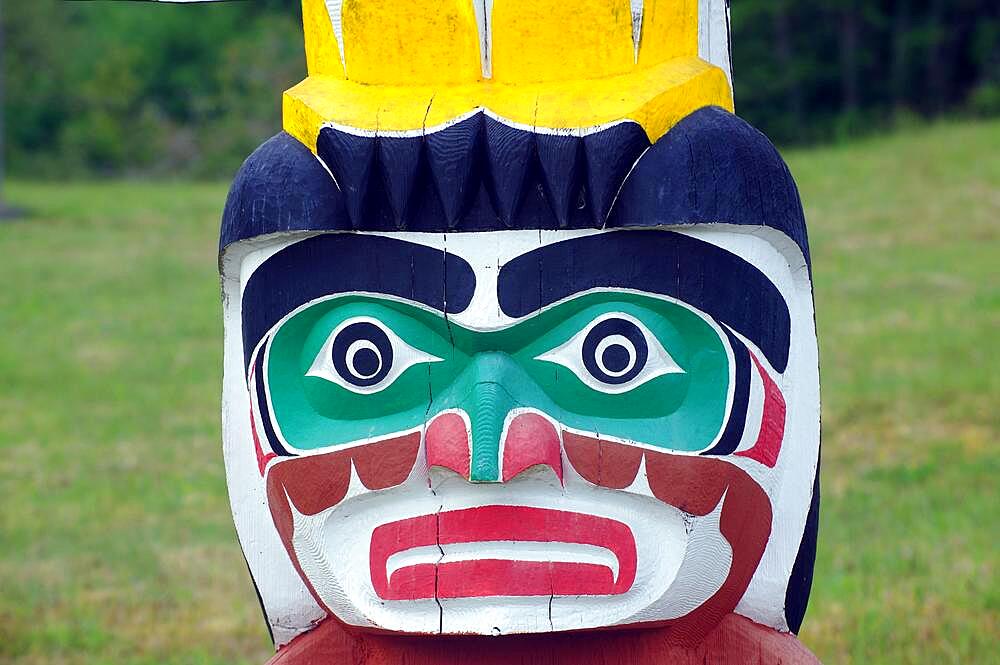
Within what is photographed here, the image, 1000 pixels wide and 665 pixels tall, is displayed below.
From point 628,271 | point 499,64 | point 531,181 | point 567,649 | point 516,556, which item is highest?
point 499,64

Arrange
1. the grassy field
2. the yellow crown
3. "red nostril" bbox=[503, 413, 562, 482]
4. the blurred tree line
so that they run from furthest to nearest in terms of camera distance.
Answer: the blurred tree line, the grassy field, the yellow crown, "red nostril" bbox=[503, 413, 562, 482]

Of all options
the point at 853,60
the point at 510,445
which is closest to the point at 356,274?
the point at 510,445

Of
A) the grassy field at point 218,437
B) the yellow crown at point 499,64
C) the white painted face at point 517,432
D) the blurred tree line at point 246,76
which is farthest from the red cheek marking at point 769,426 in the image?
the blurred tree line at point 246,76

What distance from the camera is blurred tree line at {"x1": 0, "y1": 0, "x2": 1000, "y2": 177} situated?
18.2 meters

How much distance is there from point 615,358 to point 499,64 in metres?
0.44

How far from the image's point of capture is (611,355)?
184 cm

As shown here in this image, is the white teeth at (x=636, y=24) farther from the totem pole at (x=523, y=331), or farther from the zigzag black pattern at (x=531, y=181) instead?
the zigzag black pattern at (x=531, y=181)

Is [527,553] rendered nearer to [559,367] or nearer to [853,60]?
[559,367]

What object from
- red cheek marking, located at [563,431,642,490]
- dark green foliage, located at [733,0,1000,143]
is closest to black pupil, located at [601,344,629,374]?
red cheek marking, located at [563,431,642,490]

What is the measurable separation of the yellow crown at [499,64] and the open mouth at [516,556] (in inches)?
20.9

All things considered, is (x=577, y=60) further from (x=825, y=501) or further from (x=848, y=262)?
(x=848, y=262)

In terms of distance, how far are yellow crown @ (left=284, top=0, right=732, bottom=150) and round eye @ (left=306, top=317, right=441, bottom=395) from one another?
10.4 inches

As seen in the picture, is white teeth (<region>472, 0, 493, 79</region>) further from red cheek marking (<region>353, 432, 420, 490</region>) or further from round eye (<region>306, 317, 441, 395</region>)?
red cheek marking (<region>353, 432, 420, 490</region>)

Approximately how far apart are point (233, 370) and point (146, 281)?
8113mm
